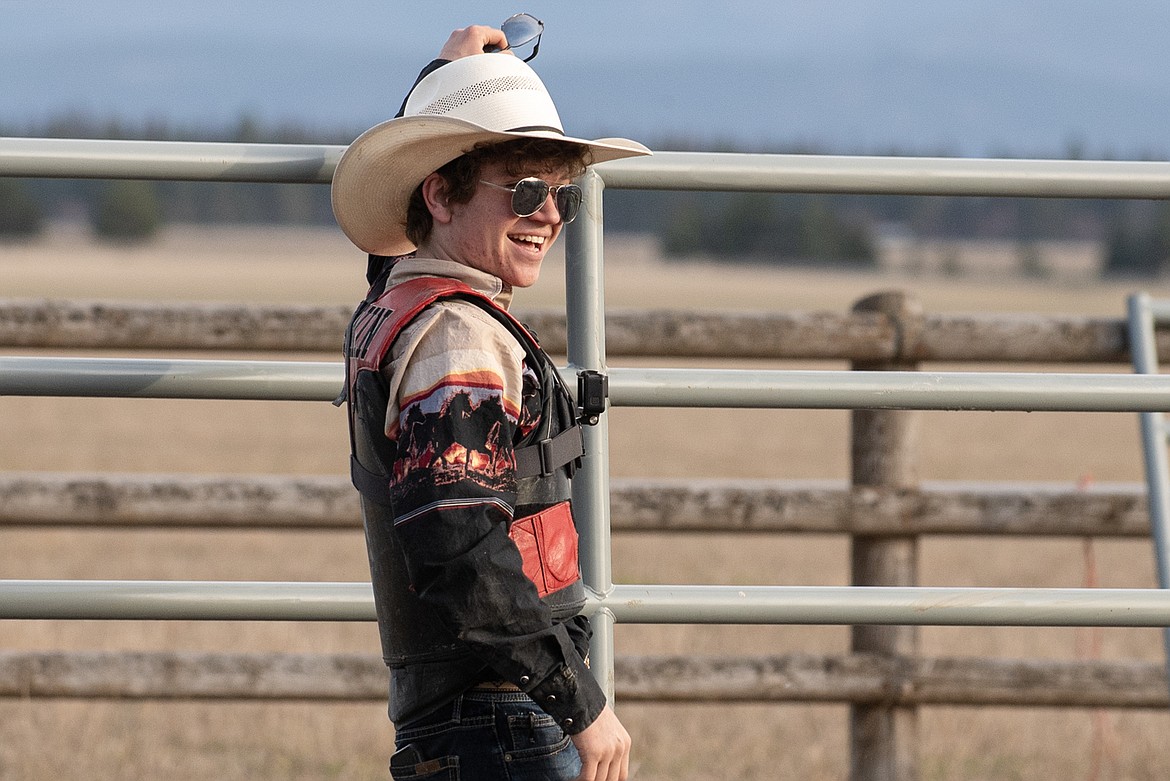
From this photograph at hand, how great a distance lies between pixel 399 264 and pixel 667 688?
2.50 meters

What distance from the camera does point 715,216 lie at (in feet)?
378

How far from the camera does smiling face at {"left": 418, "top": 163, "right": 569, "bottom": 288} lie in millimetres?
1866

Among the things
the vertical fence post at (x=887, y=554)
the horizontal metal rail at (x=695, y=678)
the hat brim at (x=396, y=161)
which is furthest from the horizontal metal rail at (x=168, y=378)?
the vertical fence post at (x=887, y=554)

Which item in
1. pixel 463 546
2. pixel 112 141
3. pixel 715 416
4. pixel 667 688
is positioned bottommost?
pixel 715 416

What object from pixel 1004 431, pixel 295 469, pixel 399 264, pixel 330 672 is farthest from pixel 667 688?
pixel 1004 431

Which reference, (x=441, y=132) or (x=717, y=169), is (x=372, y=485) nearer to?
(x=441, y=132)

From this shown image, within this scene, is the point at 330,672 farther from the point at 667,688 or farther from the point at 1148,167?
the point at 1148,167

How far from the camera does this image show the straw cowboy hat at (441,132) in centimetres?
180

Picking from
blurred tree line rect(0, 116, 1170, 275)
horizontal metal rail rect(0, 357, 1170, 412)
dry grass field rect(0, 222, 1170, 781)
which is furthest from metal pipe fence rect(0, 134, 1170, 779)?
blurred tree line rect(0, 116, 1170, 275)

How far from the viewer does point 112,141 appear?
87.4 inches

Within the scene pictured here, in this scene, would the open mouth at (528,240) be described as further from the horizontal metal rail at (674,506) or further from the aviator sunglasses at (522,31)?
the horizontal metal rail at (674,506)

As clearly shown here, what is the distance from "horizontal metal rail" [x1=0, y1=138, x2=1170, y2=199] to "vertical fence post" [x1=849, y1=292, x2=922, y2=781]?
1937mm

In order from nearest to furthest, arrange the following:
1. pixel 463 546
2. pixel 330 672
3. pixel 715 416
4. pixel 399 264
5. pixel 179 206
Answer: pixel 463 546 → pixel 399 264 → pixel 330 672 → pixel 715 416 → pixel 179 206

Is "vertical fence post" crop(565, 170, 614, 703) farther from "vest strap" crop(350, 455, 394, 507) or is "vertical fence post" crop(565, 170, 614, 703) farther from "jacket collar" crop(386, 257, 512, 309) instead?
"vest strap" crop(350, 455, 394, 507)
